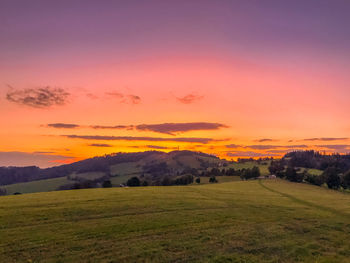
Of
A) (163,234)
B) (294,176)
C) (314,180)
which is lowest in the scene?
(314,180)

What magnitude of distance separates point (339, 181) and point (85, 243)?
13322cm

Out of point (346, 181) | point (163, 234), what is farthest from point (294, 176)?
point (163, 234)

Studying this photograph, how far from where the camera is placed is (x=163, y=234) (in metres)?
29.7

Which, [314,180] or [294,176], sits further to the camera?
[294,176]

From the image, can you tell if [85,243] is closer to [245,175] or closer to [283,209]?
[283,209]

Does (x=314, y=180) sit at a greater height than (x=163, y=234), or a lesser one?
lesser

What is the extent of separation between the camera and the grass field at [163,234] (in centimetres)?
2441

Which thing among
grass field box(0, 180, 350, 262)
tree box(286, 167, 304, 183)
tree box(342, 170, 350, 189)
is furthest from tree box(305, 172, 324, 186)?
grass field box(0, 180, 350, 262)

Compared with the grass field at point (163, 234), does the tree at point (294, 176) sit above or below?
below

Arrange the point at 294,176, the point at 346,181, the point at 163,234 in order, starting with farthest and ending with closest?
the point at 294,176
the point at 346,181
the point at 163,234

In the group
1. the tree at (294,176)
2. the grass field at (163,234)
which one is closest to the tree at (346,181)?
the tree at (294,176)

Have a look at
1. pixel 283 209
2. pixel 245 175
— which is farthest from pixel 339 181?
pixel 283 209

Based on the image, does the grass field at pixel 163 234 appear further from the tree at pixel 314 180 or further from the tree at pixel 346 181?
the tree at pixel 314 180

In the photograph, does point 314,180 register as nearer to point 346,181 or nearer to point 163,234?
point 346,181
